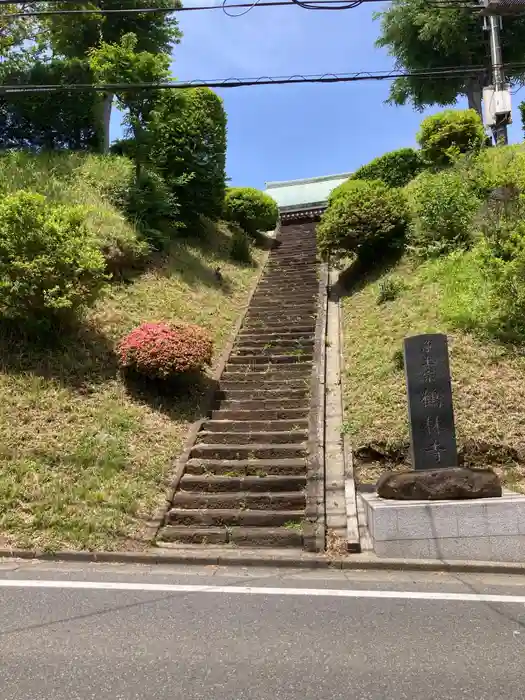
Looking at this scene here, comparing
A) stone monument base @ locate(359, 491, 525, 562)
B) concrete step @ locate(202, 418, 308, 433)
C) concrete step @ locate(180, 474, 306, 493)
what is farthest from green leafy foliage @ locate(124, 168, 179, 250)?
stone monument base @ locate(359, 491, 525, 562)

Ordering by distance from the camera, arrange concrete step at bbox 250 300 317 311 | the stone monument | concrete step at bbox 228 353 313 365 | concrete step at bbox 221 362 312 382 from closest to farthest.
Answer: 1. the stone monument
2. concrete step at bbox 221 362 312 382
3. concrete step at bbox 228 353 313 365
4. concrete step at bbox 250 300 317 311

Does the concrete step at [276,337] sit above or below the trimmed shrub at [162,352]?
above

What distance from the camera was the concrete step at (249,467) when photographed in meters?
7.72

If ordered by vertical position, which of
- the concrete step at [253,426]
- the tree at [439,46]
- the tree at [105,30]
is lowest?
the concrete step at [253,426]

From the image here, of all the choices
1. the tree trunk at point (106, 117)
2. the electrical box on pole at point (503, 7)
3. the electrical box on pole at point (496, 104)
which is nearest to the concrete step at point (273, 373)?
the electrical box on pole at point (503, 7)

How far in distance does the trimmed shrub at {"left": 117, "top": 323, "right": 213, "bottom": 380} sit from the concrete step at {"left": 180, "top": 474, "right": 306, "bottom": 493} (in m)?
2.07

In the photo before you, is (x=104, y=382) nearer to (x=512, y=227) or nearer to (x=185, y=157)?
(x=512, y=227)

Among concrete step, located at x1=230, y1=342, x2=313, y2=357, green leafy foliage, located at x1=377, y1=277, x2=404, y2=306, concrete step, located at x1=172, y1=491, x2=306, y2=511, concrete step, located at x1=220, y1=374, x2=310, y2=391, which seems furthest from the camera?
green leafy foliage, located at x1=377, y1=277, x2=404, y2=306

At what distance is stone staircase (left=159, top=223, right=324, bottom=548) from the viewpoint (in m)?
6.77

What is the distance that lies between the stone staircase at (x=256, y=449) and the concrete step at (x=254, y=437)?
0.02 metres

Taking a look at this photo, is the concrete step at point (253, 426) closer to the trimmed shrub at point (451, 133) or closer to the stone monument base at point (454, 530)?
the stone monument base at point (454, 530)

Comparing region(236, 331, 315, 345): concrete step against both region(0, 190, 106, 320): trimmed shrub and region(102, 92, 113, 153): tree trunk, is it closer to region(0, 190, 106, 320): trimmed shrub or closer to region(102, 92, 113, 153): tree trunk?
region(0, 190, 106, 320): trimmed shrub

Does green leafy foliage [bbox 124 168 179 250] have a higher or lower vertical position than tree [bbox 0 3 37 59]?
lower

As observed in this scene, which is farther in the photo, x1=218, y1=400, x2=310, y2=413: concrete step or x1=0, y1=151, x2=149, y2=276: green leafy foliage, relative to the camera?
x1=0, y1=151, x2=149, y2=276: green leafy foliage
